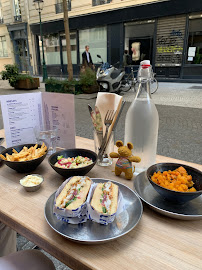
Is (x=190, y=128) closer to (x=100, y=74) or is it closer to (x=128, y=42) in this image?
(x=100, y=74)

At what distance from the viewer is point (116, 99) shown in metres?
1.03

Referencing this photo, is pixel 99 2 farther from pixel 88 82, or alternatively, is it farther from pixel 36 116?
pixel 36 116

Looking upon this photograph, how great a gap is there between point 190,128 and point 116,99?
335cm

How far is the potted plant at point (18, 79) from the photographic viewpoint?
349 inches

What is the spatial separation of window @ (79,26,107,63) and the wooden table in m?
11.2

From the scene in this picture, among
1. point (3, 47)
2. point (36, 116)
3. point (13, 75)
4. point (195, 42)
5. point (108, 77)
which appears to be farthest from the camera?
point (3, 47)

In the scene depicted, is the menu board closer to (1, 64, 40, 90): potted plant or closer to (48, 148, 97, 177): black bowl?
(48, 148, 97, 177): black bowl

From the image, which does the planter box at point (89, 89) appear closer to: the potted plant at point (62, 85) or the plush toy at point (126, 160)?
the potted plant at point (62, 85)

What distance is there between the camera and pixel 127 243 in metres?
0.61

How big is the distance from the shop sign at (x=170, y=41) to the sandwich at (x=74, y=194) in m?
9.78

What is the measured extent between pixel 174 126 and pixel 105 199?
3.73 m

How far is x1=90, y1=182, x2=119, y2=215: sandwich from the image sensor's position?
2.06ft

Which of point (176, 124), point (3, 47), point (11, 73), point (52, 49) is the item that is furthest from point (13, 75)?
point (3, 47)

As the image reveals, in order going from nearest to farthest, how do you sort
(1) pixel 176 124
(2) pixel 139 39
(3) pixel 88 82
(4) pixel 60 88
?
1. (1) pixel 176 124
2. (3) pixel 88 82
3. (4) pixel 60 88
4. (2) pixel 139 39
